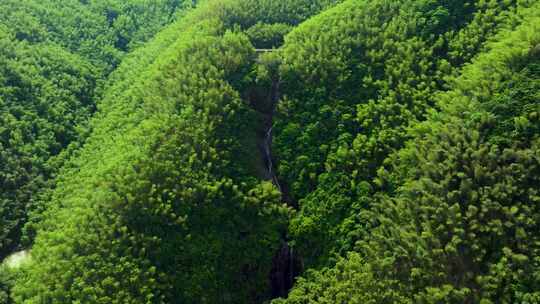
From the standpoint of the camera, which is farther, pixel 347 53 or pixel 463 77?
pixel 347 53

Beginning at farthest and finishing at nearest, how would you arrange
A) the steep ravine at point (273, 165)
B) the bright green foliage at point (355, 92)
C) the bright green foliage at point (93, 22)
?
the bright green foliage at point (93, 22) → the steep ravine at point (273, 165) → the bright green foliage at point (355, 92)

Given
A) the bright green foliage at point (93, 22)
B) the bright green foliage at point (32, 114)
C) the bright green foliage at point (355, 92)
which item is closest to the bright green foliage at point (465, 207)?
the bright green foliage at point (355, 92)

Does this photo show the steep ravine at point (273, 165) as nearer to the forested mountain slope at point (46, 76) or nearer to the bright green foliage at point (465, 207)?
the bright green foliage at point (465, 207)

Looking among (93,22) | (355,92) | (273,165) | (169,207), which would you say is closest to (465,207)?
(355,92)

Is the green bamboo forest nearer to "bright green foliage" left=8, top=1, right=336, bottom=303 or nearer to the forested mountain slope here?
"bright green foliage" left=8, top=1, right=336, bottom=303

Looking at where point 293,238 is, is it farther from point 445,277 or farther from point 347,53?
point 347,53

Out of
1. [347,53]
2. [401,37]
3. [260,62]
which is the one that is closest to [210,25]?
[260,62]

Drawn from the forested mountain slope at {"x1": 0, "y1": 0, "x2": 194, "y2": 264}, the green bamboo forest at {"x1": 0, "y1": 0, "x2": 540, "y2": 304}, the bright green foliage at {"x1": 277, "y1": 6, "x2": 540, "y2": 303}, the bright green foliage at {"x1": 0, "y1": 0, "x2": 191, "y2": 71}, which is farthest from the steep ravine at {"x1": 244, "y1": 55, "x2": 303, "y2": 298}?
the bright green foliage at {"x1": 0, "y1": 0, "x2": 191, "y2": 71}
